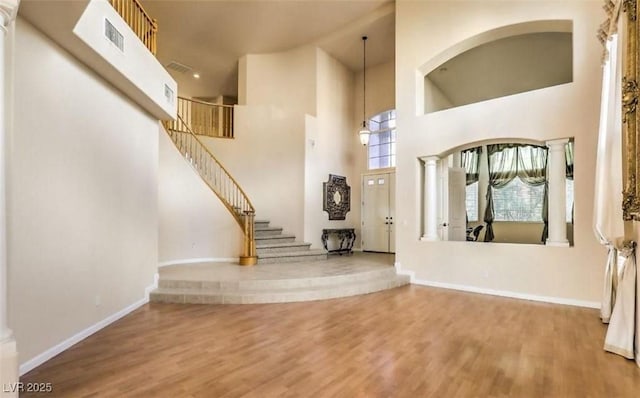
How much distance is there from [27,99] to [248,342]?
2.94 metres

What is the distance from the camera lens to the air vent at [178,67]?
10102 millimetres

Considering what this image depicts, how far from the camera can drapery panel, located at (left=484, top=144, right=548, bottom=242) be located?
8.62 m

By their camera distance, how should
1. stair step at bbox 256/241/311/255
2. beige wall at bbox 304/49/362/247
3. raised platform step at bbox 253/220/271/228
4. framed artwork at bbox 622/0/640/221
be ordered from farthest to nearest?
beige wall at bbox 304/49/362/247
raised platform step at bbox 253/220/271/228
stair step at bbox 256/241/311/255
framed artwork at bbox 622/0/640/221

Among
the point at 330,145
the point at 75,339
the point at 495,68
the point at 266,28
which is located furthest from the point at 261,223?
the point at 495,68

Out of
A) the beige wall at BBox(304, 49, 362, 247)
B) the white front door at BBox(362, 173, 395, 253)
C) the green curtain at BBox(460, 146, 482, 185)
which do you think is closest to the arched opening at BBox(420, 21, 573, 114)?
the green curtain at BBox(460, 146, 482, 185)

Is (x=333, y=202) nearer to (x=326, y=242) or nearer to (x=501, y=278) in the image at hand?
(x=326, y=242)

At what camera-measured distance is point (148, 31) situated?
5191 mm

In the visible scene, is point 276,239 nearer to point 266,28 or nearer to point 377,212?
point 377,212

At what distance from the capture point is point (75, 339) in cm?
337

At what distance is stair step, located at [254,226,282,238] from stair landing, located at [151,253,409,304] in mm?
1521

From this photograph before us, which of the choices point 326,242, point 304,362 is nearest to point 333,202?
point 326,242

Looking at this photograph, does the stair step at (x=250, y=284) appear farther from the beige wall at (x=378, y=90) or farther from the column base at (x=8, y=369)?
the beige wall at (x=378, y=90)

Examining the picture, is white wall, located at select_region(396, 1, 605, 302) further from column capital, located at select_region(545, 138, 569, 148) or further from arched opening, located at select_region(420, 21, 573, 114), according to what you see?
arched opening, located at select_region(420, 21, 573, 114)

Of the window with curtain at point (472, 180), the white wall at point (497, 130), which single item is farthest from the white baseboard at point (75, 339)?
the window with curtain at point (472, 180)
